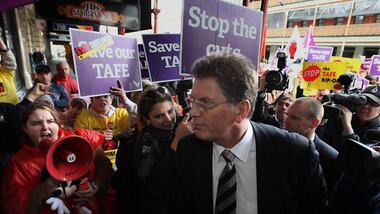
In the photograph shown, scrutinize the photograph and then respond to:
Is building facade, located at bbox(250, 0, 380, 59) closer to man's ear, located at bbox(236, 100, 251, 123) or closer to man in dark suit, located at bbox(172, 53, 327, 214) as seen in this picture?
man in dark suit, located at bbox(172, 53, 327, 214)

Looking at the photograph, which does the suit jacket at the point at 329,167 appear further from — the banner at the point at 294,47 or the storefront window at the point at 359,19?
the storefront window at the point at 359,19

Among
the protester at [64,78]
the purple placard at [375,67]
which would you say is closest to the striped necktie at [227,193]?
the protester at [64,78]

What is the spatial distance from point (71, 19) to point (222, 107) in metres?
5.07

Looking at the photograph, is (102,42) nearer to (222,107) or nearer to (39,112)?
(39,112)

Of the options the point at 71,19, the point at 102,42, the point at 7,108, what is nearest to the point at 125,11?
the point at 71,19

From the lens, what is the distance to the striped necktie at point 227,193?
1.37m

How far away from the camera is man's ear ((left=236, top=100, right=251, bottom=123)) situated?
1337mm

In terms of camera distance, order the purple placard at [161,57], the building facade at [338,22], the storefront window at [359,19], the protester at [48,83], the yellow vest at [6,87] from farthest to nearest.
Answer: the storefront window at [359,19] < the building facade at [338,22] < the protester at [48,83] < the yellow vest at [6,87] < the purple placard at [161,57]

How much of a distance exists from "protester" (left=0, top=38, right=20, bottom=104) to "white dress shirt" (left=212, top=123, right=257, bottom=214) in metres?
2.87

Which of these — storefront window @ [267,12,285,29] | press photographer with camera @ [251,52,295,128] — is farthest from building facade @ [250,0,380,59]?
press photographer with camera @ [251,52,295,128]

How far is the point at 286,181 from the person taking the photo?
1339mm

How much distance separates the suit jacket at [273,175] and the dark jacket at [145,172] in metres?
0.17

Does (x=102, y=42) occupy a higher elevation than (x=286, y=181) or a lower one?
higher

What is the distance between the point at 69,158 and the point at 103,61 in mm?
1254
